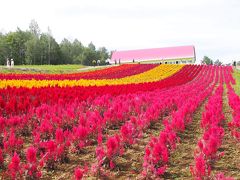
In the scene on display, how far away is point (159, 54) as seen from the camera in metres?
71.6

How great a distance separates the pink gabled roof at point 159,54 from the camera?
6975 cm

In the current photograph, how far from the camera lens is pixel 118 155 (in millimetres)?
5781

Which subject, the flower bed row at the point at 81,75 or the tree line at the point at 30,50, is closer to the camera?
the flower bed row at the point at 81,75

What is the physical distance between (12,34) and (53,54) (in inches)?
442

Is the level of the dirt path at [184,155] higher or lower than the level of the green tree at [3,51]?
lower

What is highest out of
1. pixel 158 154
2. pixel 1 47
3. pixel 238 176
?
pixel 1 47

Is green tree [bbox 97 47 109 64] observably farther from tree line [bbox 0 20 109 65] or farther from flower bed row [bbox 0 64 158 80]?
flower bed row [bbox 0 64 158 80]

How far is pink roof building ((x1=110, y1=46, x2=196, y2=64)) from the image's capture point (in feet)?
227

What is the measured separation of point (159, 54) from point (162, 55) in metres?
0.95

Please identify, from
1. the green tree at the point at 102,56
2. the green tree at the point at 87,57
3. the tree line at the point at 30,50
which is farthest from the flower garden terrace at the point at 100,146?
the green tree at the point at 87,57

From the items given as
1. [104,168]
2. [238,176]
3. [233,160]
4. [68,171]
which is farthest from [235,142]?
[68,171]

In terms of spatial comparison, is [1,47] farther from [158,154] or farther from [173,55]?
[158,154]

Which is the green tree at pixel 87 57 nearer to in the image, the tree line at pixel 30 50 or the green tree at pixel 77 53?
the green tree at pixel 77 53

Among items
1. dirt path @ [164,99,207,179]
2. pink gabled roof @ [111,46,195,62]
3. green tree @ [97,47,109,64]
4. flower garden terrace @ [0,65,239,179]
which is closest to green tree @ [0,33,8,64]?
pink gabled roof @ [111,46,195,62]
